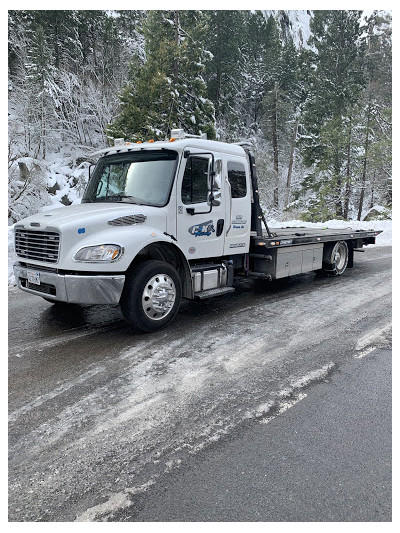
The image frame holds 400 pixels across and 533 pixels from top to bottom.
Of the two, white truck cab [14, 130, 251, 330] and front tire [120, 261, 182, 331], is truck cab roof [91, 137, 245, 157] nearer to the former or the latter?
white truck cab [14, 130, 251, 330]

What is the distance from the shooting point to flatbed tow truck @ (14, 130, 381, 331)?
4.62 meters

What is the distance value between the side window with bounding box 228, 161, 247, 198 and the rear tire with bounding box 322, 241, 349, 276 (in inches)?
132

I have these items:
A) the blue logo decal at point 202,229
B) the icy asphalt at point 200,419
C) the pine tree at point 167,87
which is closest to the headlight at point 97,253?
the icy asphalt at point 200,419

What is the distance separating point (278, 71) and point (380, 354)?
39.0 m

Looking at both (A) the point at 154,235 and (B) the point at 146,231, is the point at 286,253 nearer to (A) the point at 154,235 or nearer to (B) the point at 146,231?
(A) the point at 154,235

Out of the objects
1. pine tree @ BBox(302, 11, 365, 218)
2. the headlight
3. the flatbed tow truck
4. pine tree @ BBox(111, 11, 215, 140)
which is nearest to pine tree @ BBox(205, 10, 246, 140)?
pine tree @ BBox(302, 11, 365, 218)

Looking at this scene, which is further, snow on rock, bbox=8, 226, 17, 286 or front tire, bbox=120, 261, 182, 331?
snow on rock, bbox=8, 226, 17, 286

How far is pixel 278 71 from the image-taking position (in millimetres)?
37656

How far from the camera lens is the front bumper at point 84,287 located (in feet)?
14.9

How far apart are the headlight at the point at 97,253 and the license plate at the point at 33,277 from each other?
2.24ft

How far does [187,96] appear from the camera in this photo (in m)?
19.7

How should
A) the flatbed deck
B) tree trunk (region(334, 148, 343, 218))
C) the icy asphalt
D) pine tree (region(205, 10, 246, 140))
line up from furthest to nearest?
1. pine tree (region(205, 10, 246, 140))
2. tree trunk (region(334, 148, 343, 218))
3. the flatbed deck
4. the icy asphalt

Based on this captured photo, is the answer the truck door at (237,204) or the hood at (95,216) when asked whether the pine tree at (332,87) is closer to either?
the truck door at (237,204)

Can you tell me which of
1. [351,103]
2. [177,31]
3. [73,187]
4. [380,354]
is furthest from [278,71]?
[380,354]
